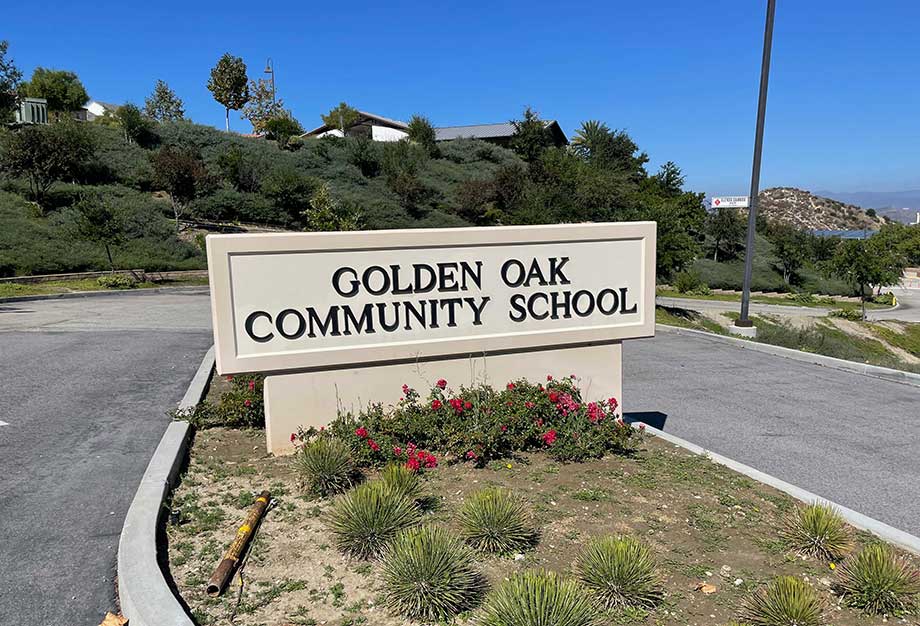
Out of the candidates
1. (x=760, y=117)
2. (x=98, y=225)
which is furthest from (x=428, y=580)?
(x=98, y=225)

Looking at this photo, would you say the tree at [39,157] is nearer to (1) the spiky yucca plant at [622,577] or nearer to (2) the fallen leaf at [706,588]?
Answer: (1) the spiky yucca plant at [622,577]

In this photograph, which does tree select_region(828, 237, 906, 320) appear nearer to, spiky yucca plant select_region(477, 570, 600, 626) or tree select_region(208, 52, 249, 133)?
spiky yucca plant select_region(477, 570, 600, 626)

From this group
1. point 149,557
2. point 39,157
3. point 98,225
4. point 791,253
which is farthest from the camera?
point 791,253

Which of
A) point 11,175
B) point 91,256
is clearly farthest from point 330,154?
point 91,256

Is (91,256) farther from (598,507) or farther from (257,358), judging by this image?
(598,507)

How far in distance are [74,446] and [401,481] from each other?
3583mm

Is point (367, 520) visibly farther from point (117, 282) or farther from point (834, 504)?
point (117, 282)

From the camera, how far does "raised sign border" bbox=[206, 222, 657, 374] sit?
5.20 meters

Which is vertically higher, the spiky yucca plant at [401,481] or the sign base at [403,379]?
the sign base at [403,379]

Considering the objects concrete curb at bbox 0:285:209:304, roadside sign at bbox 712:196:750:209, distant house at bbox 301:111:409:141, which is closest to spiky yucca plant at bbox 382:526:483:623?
roadside sign at bbox 712:196:750:209

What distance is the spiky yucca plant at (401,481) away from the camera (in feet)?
14.4

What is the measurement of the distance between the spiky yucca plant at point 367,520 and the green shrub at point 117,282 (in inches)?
916

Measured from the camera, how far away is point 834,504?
4824 mm

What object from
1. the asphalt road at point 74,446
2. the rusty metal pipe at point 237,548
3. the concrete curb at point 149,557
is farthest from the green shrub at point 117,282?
the rusty metal pipe at point 237,548
